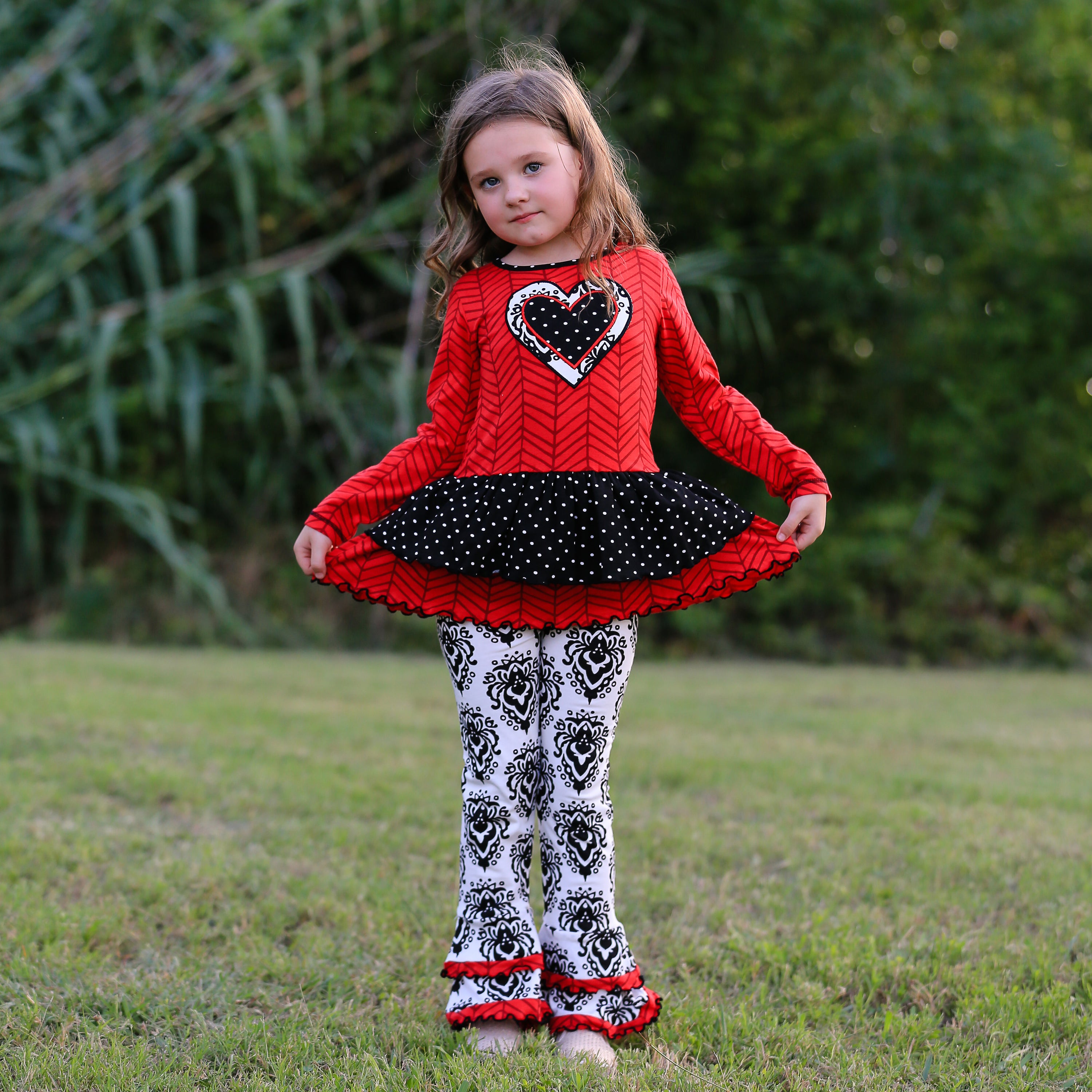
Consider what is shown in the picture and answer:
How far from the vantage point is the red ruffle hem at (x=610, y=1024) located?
1.82m

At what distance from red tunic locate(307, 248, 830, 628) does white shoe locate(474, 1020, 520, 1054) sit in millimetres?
628

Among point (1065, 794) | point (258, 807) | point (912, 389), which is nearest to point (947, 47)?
point (912, 389)

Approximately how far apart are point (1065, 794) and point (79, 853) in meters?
2.77

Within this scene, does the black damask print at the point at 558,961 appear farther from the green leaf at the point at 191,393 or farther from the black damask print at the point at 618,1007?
the green leaf at the point at 191,393

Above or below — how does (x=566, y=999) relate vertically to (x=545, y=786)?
below

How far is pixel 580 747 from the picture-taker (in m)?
1.81

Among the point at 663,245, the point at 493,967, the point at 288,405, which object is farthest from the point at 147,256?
the point at 493,967

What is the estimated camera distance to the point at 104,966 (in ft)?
6.74

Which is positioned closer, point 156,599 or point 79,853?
point 79,853

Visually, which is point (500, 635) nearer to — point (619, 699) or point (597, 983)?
point (619, 699)

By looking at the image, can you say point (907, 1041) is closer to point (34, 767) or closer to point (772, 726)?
point (34, 767)

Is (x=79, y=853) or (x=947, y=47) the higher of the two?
(x=947, y=47)

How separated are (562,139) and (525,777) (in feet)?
3.28

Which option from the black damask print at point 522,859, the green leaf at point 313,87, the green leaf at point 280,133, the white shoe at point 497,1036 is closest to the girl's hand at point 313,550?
the black damask print at point 522,859
